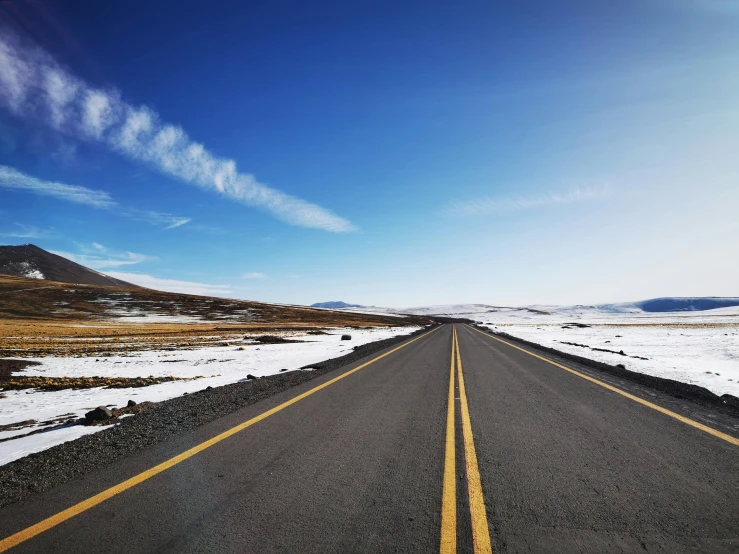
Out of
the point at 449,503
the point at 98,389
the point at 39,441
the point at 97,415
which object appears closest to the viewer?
the point at 449,503

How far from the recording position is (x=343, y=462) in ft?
15.8

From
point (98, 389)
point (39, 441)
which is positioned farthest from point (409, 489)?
point (98, 389)

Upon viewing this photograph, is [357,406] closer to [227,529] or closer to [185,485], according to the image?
[185,485]

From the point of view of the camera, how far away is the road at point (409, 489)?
3133 millimetres

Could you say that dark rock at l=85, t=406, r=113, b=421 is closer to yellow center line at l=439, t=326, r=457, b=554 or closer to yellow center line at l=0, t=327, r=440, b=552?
yellow center line at l=0, t=327, r=440, b=552

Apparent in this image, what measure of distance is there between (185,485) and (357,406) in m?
4.16

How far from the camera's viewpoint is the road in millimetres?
3133

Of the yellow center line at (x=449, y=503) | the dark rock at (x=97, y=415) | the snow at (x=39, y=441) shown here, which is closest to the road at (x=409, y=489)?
the yellow center line at (x=449, y=503)

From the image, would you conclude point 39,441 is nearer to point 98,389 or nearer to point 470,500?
point 98,389

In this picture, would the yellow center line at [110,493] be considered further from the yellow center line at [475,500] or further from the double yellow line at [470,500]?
the yellow center line at [475,500]

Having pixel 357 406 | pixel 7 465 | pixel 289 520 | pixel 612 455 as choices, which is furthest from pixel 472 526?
pixel 7 465

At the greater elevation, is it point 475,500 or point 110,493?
point 475,500

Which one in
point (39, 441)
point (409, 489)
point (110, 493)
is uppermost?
point (409, 489)

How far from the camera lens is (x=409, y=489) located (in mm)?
4023
